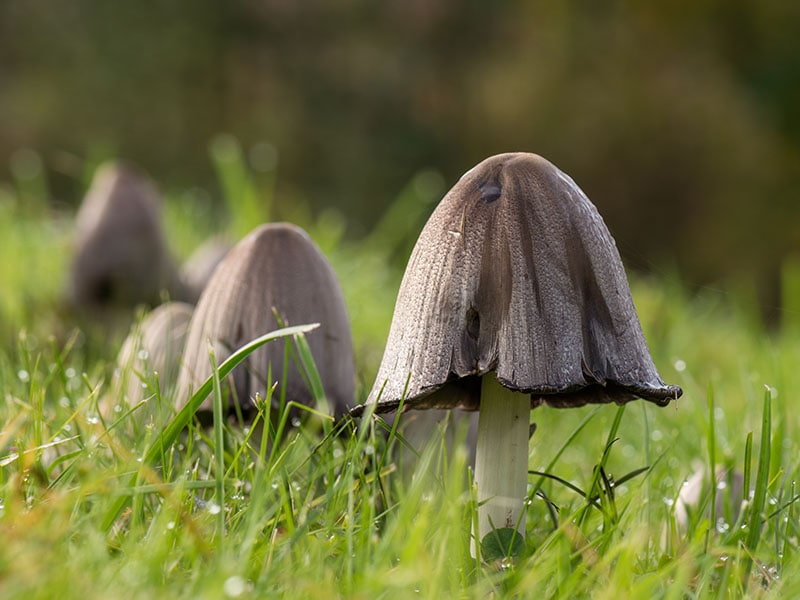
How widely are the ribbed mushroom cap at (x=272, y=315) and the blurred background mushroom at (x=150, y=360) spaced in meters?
0.07

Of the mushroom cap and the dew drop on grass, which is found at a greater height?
the mushroom cap

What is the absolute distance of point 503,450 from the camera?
1.13m

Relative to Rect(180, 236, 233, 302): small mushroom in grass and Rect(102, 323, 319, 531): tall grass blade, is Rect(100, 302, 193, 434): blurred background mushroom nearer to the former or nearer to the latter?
Rect(102, 323, 319, 531): tall grass blade

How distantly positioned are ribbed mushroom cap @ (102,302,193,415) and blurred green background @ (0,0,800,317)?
7.77 meters

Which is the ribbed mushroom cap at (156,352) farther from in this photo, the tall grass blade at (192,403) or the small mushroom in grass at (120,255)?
the small mushroom in grass at (120,255)

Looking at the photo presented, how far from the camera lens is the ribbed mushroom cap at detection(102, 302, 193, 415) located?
5.20 feet

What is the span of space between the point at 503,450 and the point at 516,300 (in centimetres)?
21

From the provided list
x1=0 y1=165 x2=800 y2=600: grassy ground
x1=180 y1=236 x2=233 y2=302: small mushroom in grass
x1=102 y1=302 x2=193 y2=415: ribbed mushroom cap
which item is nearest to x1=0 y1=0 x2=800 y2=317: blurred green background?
x1=180 y1=236 x2=233 y2=302: small mushroom in grass

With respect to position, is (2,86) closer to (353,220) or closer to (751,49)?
(353,220)

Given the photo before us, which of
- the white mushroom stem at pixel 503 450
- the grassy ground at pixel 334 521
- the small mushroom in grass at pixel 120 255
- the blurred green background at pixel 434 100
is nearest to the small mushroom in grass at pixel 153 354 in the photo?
the grassy ground at pixel 334 521

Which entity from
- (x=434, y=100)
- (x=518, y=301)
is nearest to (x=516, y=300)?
(x=518, y=301)

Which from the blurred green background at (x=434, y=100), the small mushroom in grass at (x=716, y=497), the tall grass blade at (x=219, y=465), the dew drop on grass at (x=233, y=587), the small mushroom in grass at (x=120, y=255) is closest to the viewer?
the dew drop on grass at (x=233, y=587)

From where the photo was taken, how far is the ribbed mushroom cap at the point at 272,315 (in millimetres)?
1455

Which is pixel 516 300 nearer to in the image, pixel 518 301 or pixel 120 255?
pixel 518 301
